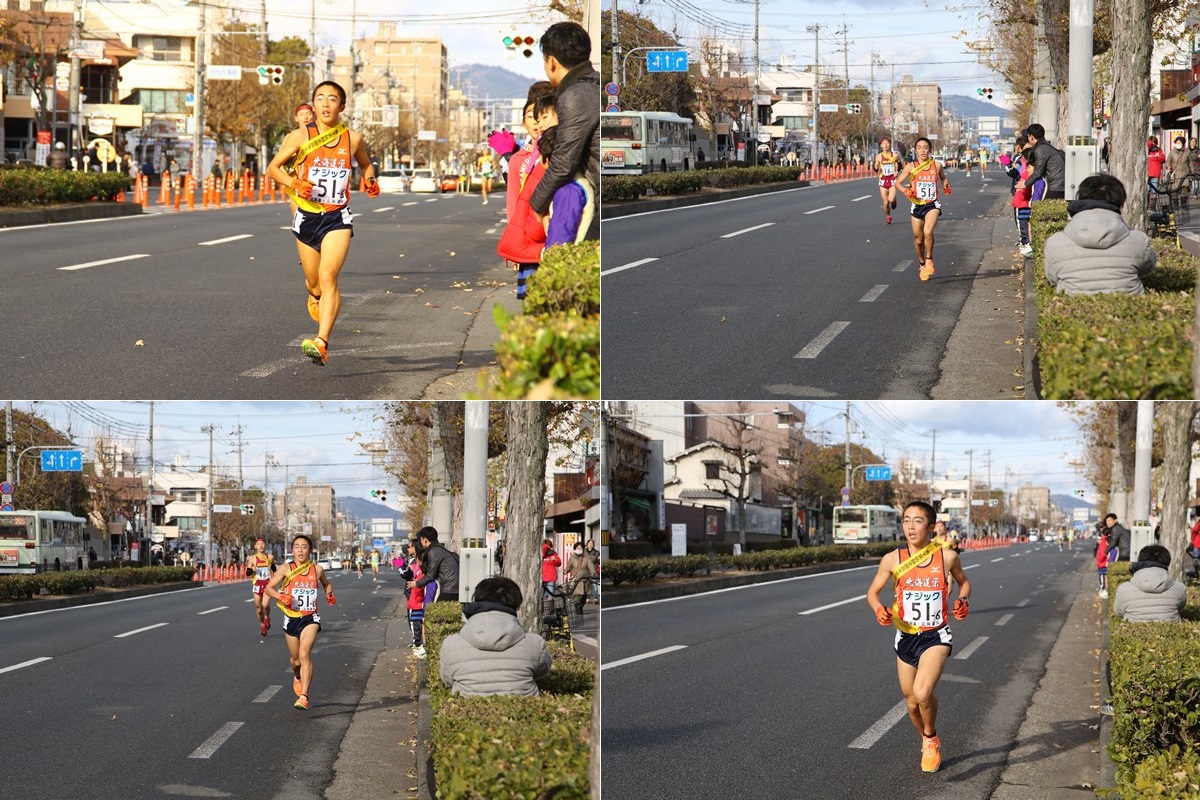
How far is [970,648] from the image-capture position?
1567cm

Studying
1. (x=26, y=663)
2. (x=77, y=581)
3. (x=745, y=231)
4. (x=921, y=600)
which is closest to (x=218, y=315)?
(x=26, y=663)

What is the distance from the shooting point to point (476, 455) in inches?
481

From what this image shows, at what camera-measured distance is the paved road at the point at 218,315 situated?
37.8 ft

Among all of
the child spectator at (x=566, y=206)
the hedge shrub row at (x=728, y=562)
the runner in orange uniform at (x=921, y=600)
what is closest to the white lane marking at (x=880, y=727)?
the runner in orange uniform at (x=921, y=600)

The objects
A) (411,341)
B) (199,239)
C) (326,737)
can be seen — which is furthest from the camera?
(199,239)

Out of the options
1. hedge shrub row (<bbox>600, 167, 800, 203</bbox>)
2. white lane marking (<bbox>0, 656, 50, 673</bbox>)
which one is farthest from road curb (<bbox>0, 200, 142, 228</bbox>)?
white lane marking (<bbox>0, 656, 50, 673</bbox>)

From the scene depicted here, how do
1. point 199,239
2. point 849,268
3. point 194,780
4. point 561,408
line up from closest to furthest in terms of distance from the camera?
point 561,408, point 194,780, point 849,268, point 199,239

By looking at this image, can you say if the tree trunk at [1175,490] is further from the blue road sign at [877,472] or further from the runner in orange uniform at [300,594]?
the blue road sign at [877,472]

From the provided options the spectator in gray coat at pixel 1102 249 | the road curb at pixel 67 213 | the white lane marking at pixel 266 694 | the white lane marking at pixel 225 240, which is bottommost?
the white lane marking at pixel 266 694

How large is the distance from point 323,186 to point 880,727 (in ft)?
19.4

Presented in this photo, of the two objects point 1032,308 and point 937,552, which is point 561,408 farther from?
point 1032,308

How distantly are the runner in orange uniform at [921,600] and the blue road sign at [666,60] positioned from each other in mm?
37400

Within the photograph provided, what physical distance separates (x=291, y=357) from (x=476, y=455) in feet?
6.74

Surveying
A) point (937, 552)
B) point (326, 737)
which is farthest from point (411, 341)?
point (937, 552)
